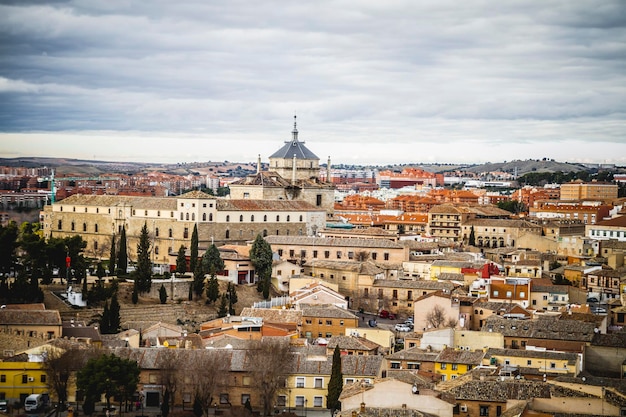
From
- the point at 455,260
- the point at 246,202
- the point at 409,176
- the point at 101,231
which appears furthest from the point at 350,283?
the point at 409,176

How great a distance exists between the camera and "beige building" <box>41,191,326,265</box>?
160 feet

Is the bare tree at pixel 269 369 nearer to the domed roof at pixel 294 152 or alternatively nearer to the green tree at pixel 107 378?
the green tree at pixel 107 378

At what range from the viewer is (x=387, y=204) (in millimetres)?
91938

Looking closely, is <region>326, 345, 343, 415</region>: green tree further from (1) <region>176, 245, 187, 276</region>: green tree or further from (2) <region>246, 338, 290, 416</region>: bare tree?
(1) <region>176, 245, 187, 276</region>: green tree

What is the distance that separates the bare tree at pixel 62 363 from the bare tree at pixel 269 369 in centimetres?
395

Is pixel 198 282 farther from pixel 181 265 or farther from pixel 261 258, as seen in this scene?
pixel 261 258

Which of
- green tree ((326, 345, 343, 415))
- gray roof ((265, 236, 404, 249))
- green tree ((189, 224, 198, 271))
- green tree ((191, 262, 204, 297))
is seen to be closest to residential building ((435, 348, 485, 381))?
green tree ((326, 345, 343, 415))

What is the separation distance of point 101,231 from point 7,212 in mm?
30826

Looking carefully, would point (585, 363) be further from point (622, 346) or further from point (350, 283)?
point (350, 283)

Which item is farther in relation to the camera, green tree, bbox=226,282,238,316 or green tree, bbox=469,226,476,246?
green tree, bbox=469,226,476,246

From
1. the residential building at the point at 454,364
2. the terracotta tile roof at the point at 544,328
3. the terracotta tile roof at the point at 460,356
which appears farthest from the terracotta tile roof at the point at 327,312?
the residential building at the point at 454,364

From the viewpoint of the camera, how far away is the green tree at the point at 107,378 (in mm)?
26406

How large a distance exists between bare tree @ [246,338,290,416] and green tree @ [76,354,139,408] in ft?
9.40

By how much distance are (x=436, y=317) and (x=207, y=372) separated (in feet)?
35.6
